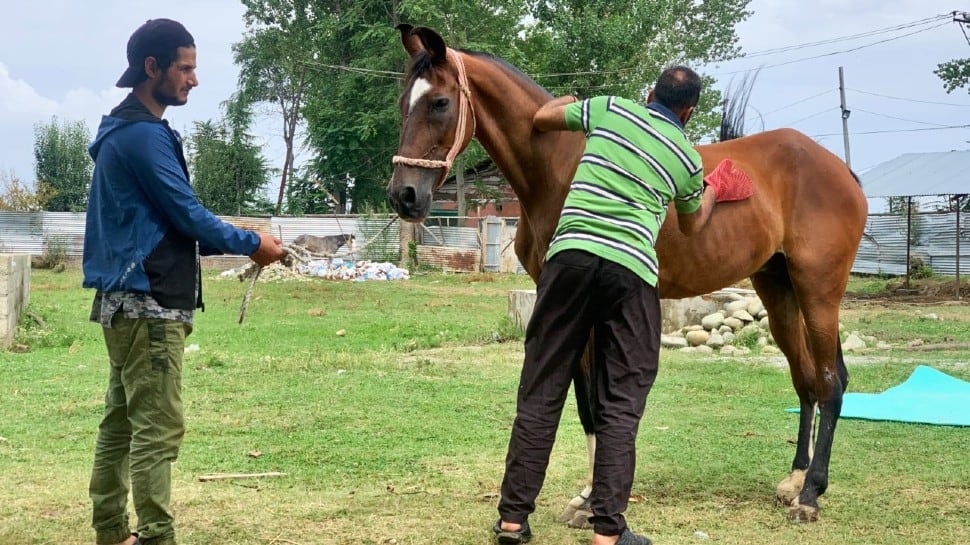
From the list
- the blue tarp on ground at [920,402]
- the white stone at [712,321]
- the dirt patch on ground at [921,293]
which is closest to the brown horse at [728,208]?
the blue tarp on ground at [920,402]

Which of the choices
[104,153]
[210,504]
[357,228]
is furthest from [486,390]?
[357,228]

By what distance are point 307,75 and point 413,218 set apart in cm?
4278

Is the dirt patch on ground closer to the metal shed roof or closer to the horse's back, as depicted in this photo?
the metal shed roof

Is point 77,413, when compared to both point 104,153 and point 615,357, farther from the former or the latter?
point 615,357

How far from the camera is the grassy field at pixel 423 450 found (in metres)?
4.34

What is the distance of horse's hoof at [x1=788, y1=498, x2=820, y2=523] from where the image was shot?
4.59 meters

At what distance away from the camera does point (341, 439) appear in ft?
20.0

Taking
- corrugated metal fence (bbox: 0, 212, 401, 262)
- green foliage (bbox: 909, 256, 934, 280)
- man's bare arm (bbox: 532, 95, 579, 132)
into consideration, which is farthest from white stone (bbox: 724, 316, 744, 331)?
corrugated metal fence (bbox: 0, 212, 401, 262)

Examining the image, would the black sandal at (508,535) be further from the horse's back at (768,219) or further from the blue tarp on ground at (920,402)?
the blue tarp on ground at (920,402)

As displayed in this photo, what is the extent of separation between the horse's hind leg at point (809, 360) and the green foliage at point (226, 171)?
36983 millimetres

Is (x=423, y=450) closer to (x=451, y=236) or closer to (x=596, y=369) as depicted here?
(x=596, y=369)

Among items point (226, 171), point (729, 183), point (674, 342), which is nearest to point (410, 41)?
point (729, 183)

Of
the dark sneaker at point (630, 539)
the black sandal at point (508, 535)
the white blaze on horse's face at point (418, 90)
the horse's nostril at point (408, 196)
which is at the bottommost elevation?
the black sandal at point (508, 535)

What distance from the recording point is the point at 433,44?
412cm
